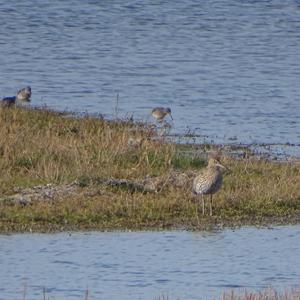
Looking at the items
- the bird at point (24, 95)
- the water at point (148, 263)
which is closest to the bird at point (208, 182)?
the water at point (148, 263)

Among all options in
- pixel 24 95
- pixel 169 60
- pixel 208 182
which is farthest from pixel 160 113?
pixel 169 60

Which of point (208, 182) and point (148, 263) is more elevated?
point (208, 182)

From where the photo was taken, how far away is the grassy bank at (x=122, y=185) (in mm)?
15414

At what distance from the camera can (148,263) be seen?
13922mm

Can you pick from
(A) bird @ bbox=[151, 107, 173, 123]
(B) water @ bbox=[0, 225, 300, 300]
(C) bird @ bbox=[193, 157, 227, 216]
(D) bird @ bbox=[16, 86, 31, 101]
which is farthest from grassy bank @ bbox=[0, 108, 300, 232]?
(D) bird @ bbox=[16, 86, 31, 101]

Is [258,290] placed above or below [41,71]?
above

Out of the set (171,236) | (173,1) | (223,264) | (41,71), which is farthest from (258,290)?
(173,1)

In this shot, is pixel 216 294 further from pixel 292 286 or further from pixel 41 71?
pixel 41 71

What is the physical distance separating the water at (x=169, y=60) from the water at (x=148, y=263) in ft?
23.6

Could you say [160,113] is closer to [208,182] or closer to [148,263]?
[208,182]

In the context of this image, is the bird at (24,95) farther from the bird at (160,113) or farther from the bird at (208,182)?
the bird at (208,182)

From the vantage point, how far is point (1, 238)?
1466cm

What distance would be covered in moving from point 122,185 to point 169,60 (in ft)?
62.1

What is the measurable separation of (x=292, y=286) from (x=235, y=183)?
→ 419 centimetres
